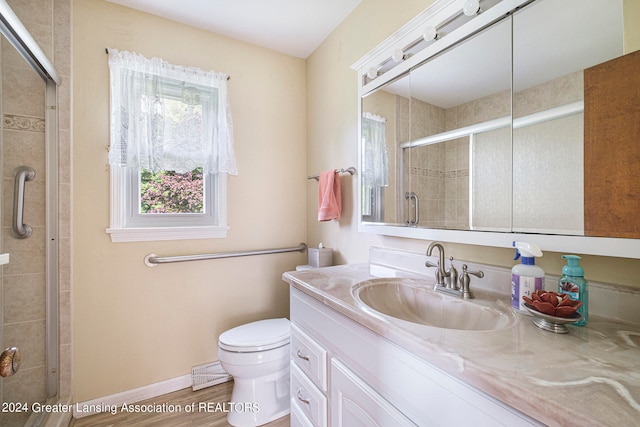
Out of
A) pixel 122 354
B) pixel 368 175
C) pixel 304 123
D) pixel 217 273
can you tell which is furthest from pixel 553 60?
pixel 122 354

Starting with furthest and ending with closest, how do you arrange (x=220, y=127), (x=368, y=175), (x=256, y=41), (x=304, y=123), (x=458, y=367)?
(x=304, y=123) < (x=256, y=41) < (x=220, y=127) < (x=368, y=175) < (x=458, y=367)

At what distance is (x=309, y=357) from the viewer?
106 centimetres

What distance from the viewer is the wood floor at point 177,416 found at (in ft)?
4.82

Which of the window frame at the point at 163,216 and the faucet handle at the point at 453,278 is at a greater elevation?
the window frame at the point at 163,216

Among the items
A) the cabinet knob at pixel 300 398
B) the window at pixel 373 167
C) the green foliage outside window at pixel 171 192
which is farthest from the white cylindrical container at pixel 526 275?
the green foliage outside window at pixel 171 192

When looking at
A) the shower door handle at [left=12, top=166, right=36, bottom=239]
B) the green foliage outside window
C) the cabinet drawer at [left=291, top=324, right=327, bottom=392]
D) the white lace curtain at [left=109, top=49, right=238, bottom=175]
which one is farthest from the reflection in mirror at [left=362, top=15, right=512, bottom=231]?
the shower door handle at [left=12, top=166, right=36, bottom=239]

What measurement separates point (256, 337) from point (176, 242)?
2.57 feet

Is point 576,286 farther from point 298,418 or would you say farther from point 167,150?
point 167,150

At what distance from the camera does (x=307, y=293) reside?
3.54 ft

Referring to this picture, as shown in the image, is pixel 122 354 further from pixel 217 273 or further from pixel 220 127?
pixel 220 127

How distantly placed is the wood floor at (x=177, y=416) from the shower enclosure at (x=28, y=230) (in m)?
0.25

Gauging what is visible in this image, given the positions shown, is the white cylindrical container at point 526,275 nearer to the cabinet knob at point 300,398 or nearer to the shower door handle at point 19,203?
the cabinet knob at point 300,398

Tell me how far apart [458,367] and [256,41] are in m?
2.20

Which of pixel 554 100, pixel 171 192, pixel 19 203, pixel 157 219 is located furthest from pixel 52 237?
pixel 554 100
